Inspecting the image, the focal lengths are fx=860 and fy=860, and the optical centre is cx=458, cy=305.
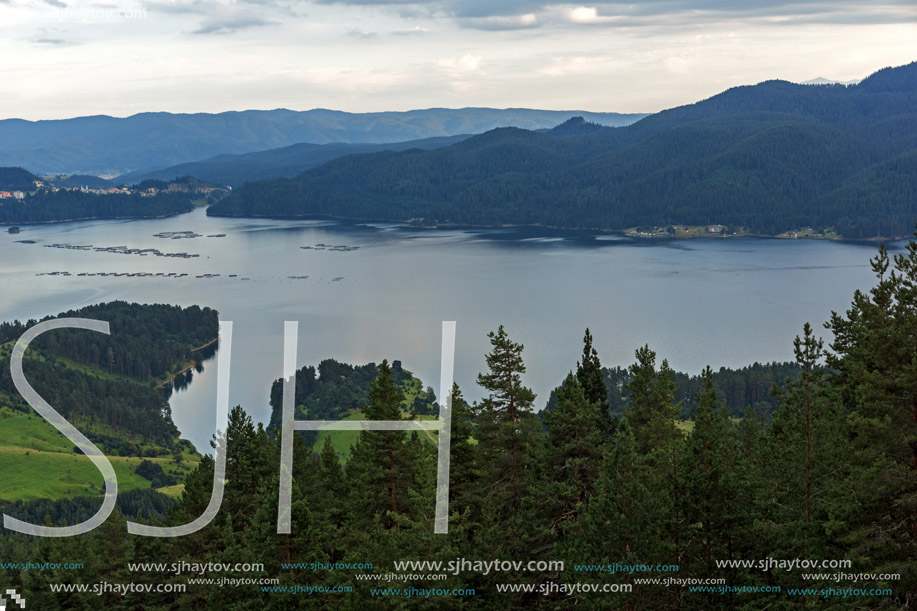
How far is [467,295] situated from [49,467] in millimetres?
65630

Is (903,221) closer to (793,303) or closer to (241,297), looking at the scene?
(793,303)

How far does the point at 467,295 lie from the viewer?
11894 cm

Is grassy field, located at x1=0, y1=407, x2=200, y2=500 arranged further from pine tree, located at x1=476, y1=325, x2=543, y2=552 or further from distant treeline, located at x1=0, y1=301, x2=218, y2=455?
pine tree, located at x1=476, y1=325, x2=543, y2=552

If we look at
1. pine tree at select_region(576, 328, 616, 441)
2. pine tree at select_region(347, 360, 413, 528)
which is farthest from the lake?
pine tree at select_region(347, 360, 413, 528)

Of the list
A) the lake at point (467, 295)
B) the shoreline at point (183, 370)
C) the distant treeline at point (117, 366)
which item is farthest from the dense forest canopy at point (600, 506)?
the shoreline at point (183, 370)

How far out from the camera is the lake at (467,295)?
280 ft

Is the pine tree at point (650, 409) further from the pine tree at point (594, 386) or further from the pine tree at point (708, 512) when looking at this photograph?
the pine tree at point (708, 512)

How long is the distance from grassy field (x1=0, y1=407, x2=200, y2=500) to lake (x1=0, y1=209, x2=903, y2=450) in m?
8.17

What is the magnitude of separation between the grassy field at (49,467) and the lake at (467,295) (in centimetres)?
817

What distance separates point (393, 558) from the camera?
1541 centimetres

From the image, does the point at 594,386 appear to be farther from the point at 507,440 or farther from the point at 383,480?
the point at 383,480

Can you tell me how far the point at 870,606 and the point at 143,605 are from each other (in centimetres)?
1566

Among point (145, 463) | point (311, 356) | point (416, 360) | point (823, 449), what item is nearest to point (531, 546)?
point (823, 449)

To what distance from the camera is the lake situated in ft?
280
